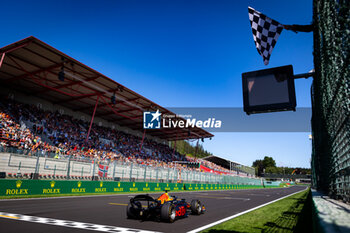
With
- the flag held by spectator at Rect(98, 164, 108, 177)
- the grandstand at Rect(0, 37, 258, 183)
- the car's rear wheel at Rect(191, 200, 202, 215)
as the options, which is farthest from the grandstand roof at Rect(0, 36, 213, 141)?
the car's rear wheel at Rect(191, 200, 202, 215)

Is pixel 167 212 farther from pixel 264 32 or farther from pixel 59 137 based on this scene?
pixel 59 137

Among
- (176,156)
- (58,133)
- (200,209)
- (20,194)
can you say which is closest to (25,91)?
(58,133)

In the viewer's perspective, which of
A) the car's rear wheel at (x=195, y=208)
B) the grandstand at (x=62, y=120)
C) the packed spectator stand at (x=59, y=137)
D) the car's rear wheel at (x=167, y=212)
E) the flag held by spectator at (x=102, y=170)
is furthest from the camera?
the packed spectator stand at (x=59, y=137)

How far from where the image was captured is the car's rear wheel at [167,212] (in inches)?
235

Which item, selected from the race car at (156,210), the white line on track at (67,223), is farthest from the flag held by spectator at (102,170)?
the race car at (156,210)

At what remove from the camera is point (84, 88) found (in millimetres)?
A: 23453

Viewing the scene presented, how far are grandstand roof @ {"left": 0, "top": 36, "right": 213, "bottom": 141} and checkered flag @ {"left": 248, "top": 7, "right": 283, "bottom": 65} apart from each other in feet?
48.3

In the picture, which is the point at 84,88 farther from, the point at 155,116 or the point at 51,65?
the point at 155,116

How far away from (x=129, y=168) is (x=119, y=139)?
1507 cm

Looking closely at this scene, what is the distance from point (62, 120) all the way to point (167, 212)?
23336 millimetres

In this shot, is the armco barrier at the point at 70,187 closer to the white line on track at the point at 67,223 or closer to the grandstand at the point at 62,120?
the grandstand at the point at 62,120

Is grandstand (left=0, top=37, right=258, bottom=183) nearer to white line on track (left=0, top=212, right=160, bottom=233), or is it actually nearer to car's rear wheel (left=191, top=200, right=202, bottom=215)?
white line on track (left=0, top=212, right=160, bottom=233)

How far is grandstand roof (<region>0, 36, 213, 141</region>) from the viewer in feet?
55.3

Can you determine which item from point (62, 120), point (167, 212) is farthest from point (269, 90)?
point (62, 120)
